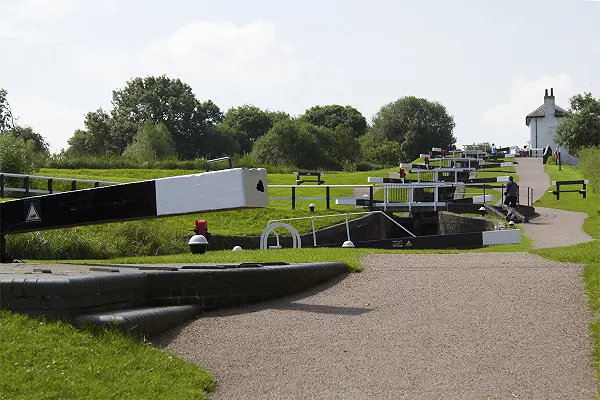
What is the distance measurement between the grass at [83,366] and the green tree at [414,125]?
106 meters

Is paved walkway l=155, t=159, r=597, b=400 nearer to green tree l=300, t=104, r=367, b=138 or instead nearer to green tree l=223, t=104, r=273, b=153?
green tree l=223, t=104, r=273, b=153

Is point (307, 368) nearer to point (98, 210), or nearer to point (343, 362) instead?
point (343, 362)

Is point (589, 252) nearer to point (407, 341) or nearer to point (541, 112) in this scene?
point (407, 341)

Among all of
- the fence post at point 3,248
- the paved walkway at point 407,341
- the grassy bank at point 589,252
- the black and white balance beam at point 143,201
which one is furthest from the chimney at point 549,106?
the black and white balance beam at point 143,201

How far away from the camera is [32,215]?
11305 mm

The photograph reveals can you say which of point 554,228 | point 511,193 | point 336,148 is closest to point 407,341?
point 554,228

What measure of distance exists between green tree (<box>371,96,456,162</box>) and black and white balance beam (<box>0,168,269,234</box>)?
336ft

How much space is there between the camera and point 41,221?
11.2 metres

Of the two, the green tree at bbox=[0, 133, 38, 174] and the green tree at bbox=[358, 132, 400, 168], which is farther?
the green tree at bbox=[358, 132, 400, 168]

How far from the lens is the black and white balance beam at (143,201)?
362 inches

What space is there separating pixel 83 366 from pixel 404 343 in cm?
293

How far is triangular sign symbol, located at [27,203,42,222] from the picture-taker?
11.3 m

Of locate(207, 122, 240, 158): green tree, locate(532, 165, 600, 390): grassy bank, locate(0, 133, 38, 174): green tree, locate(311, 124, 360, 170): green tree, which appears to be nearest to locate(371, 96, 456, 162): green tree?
locate(207, 122, 240, 158): green tree

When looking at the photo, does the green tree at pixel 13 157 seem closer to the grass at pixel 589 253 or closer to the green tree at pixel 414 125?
the grass at pixel 589 253
